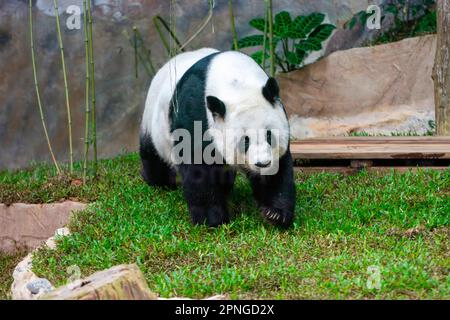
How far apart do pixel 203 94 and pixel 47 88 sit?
443 centimetres

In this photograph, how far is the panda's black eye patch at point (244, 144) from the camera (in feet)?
18.2

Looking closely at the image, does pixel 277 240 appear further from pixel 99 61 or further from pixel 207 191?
pixel 99 61

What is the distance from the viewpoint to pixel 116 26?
9.97 m

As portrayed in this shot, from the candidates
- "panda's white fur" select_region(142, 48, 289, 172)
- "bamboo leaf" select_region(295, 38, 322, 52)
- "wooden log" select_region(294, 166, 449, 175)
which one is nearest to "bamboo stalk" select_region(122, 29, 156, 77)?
"bamboo leaf" select_region(295, 38, 322, 52)

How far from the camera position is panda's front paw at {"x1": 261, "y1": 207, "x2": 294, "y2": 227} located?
19.2 feet

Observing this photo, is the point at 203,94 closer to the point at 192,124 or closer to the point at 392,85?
the point at 192,124

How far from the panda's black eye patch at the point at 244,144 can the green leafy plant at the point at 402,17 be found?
4504mm

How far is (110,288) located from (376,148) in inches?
164

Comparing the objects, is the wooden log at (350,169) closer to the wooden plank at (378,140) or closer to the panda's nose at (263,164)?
the wooden plank at (378,140)

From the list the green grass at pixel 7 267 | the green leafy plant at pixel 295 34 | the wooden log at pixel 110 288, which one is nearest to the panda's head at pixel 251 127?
the wooden log at pixel 110 288

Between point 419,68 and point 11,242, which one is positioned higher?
point 419,68

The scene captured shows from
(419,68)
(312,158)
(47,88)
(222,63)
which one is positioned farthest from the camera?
(47,88)

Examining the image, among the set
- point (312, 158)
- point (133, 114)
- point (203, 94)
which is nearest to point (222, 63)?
point (203, 94)

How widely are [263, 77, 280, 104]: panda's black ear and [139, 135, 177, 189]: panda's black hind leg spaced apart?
1.63m
